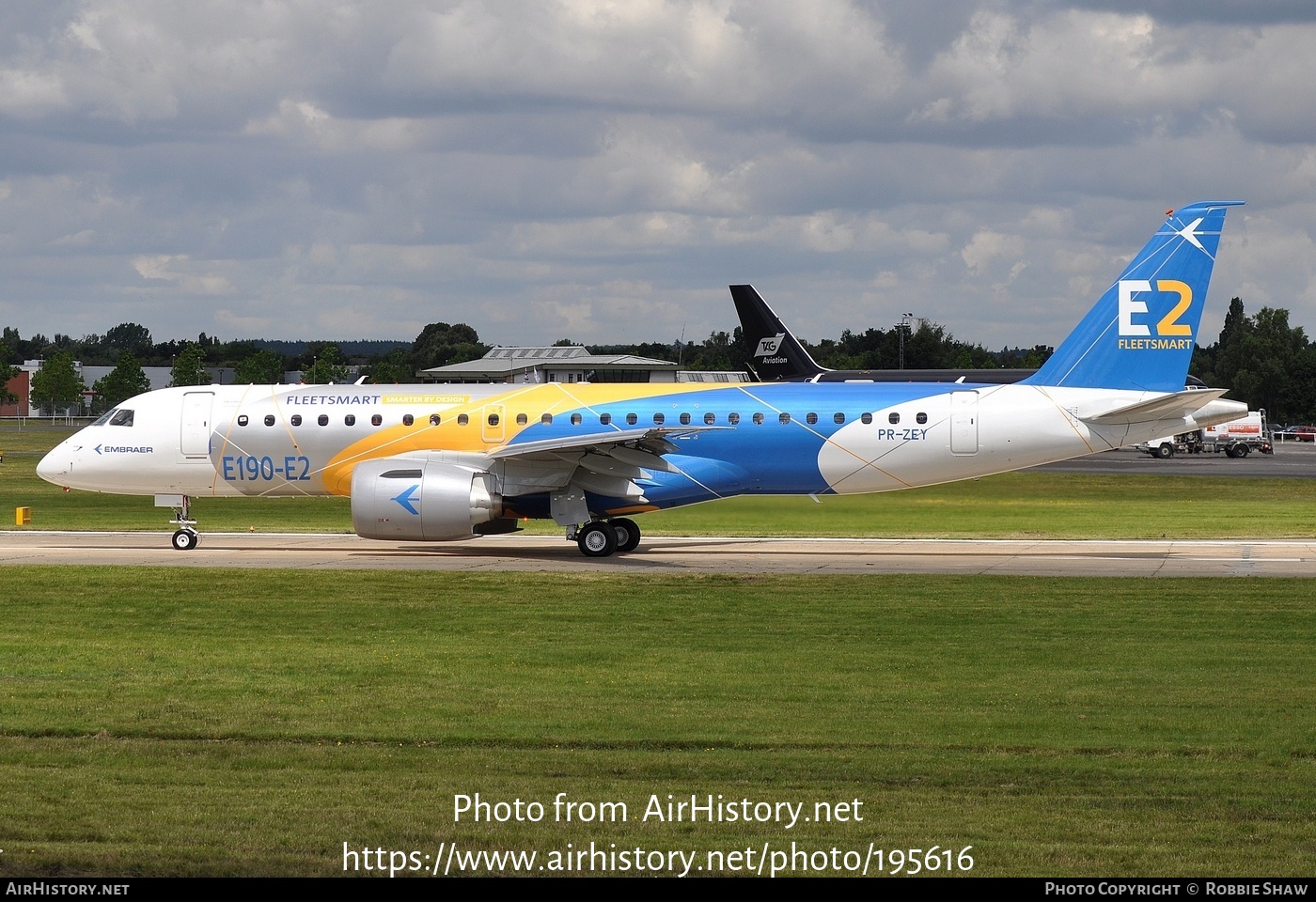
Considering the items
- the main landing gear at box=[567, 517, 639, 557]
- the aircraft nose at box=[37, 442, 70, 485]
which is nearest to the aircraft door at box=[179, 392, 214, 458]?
the aircraft nose at box=[37, 442, 70, 485]

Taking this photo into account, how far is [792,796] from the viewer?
33.8 feet

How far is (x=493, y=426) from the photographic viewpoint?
98.7 feet

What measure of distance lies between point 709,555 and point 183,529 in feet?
37.6

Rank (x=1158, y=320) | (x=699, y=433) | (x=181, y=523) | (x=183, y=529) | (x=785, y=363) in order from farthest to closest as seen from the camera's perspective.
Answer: (x=785, y=363) < (x=181, y=523) < (x=183, y=529) < (x=699, y=433) < (x=1158, y=320)

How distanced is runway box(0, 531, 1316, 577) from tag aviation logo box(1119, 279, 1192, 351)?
14.2 ft

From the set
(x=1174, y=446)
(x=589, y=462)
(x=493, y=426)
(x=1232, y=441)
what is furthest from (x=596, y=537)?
(x=1232, y=441)

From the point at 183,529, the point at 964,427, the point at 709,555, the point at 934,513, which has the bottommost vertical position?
the point at 709,555

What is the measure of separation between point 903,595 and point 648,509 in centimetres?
866

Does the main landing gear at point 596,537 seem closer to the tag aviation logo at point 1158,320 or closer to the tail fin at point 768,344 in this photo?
the tag aviation logo at point 1158,320

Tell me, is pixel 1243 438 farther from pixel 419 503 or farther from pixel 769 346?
pixel 419 503

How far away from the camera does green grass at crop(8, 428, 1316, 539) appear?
34.5 m

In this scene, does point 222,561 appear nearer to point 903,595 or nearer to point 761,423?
point 761,423

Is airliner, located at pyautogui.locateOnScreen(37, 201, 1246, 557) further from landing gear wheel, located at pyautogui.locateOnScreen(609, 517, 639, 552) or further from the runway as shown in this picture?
the runway
